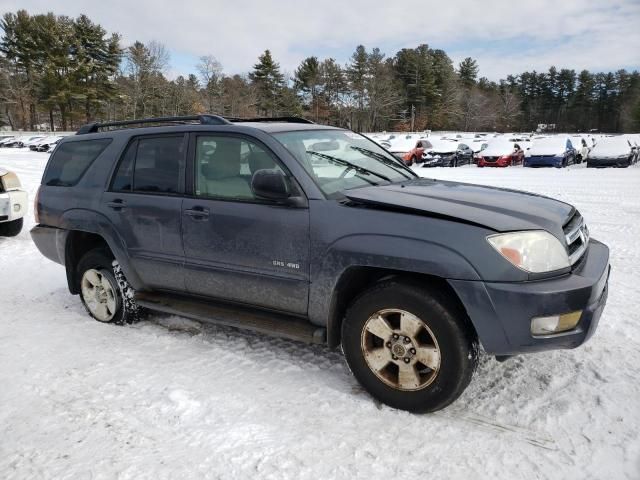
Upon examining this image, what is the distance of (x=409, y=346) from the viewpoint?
2850mm

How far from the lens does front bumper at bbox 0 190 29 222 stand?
24.1 feet

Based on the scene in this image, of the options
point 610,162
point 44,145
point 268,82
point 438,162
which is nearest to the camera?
point 610,162

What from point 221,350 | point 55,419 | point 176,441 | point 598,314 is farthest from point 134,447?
point 598,314

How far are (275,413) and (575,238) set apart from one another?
216cm

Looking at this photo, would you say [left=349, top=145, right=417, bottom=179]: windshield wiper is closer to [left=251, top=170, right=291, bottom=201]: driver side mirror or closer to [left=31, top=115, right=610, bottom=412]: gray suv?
[left=31, top=115, right=610, bottom=412]: gray suv

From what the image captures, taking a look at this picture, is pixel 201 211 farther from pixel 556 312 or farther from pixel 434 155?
pixel 434 155

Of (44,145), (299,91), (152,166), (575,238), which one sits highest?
(299,91)

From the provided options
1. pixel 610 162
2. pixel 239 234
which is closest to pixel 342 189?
pixel 239 234

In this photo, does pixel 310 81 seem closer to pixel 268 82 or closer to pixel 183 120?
pixel 268 82

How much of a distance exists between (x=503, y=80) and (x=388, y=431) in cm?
12602

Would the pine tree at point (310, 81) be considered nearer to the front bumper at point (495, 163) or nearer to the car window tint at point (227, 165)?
the front bumper at point (495, 163)

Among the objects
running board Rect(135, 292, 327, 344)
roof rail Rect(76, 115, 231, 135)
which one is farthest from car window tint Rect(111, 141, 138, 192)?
running board Rect(135, 292, 327, 344)

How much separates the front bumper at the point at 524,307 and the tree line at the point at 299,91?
5492cm

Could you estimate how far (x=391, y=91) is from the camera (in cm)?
7588
